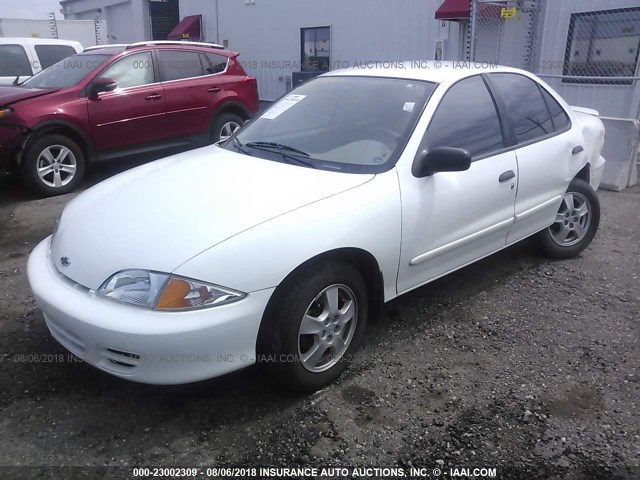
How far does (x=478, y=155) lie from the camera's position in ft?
11.6

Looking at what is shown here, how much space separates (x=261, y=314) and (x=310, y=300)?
260mm

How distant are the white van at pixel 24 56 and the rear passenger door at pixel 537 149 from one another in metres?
8.02

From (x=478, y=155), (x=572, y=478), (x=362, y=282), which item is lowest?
(x=572, y=478)

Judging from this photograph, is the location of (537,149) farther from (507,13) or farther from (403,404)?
(507,13)

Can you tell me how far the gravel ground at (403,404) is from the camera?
8.13 ft

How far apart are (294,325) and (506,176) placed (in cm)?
189

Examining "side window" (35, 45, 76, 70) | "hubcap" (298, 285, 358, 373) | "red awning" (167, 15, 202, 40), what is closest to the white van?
"side window" (35, 45, 76, 70)

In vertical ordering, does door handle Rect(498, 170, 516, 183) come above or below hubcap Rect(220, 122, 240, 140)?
above

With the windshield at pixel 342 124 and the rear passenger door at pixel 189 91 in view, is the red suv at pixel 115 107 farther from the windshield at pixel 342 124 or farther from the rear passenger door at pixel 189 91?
the windshield at pixel 342 124

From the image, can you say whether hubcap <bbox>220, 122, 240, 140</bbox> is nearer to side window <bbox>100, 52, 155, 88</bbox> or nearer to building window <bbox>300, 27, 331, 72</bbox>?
side window <bbox>100, 52, 155, 88</bbox>

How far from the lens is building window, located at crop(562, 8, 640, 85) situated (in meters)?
8.64

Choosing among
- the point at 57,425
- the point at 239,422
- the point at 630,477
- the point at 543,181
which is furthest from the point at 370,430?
the point at 543,181

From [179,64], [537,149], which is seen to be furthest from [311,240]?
[179,64]

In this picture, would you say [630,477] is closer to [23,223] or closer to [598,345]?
[598,345]
